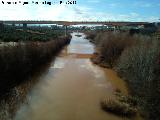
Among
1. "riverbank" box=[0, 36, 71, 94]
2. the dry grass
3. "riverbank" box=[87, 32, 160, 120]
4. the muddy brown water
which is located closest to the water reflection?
the muddy brown water

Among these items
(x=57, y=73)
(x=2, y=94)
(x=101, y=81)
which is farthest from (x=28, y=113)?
(x=57, y=73)

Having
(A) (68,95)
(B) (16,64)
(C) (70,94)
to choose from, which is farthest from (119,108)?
(B) (16,64)

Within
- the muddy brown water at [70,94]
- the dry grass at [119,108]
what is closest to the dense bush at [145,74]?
the dry grass at [119,108]

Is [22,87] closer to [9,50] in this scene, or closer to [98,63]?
[9,50]

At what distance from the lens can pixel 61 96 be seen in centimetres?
2484

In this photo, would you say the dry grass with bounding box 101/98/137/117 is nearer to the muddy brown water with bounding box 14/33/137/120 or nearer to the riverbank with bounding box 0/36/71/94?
the muddy brown water with bounding box 14/33/137/120

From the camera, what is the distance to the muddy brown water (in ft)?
65.9

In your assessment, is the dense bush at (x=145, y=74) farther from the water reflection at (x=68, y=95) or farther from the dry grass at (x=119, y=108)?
the water reflection at (x=68, y=95)

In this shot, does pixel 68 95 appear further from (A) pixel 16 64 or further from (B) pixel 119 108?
(A) pixel 16 64

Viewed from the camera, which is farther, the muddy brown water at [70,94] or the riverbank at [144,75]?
the muddy brown water at [70,94]

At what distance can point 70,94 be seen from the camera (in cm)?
2569

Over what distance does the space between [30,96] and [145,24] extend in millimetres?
95030

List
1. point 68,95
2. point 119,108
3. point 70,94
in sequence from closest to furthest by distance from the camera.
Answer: point 119,108 < point 68,95 < point 70,94

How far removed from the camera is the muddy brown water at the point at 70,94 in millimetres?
20078
